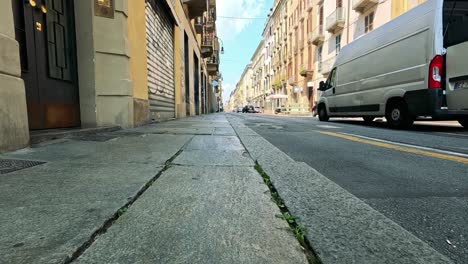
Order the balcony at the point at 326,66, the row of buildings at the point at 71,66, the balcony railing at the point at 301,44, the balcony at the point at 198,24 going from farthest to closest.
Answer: the balcony railing at the point at 301,44 < the balcony at the point at 326,66 < the balcony at the point at 198,24 < the row of buildings at the point at 71,66

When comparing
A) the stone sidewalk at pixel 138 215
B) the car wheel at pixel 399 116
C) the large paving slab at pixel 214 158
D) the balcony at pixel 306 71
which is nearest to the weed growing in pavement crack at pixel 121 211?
the stone sidewalk at pixel 138 215

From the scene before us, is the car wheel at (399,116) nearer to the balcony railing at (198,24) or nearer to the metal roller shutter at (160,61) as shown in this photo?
the metal roller shutter at (160,61)

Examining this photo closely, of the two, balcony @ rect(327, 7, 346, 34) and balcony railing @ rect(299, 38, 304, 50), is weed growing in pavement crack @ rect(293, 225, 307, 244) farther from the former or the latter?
balcony railing @ rect(299, 38, 304, 50)

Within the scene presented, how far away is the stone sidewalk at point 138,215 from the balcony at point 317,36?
26482 millimetres

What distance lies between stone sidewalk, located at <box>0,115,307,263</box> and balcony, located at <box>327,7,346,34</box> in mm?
23407

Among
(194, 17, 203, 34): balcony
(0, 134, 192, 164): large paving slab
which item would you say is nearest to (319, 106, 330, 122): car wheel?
(0, 134, 192, 164): large paving slab

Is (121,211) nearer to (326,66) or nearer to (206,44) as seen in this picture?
(206,44)

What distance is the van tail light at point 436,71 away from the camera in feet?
19.0

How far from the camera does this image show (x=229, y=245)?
40.2 inches

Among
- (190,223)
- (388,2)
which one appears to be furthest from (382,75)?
(388,2)

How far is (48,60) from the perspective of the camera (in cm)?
412

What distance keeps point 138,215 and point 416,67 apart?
713 cm

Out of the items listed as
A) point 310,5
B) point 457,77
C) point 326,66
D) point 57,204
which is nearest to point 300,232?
point 57,204

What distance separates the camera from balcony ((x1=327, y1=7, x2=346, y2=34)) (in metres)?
22.0
